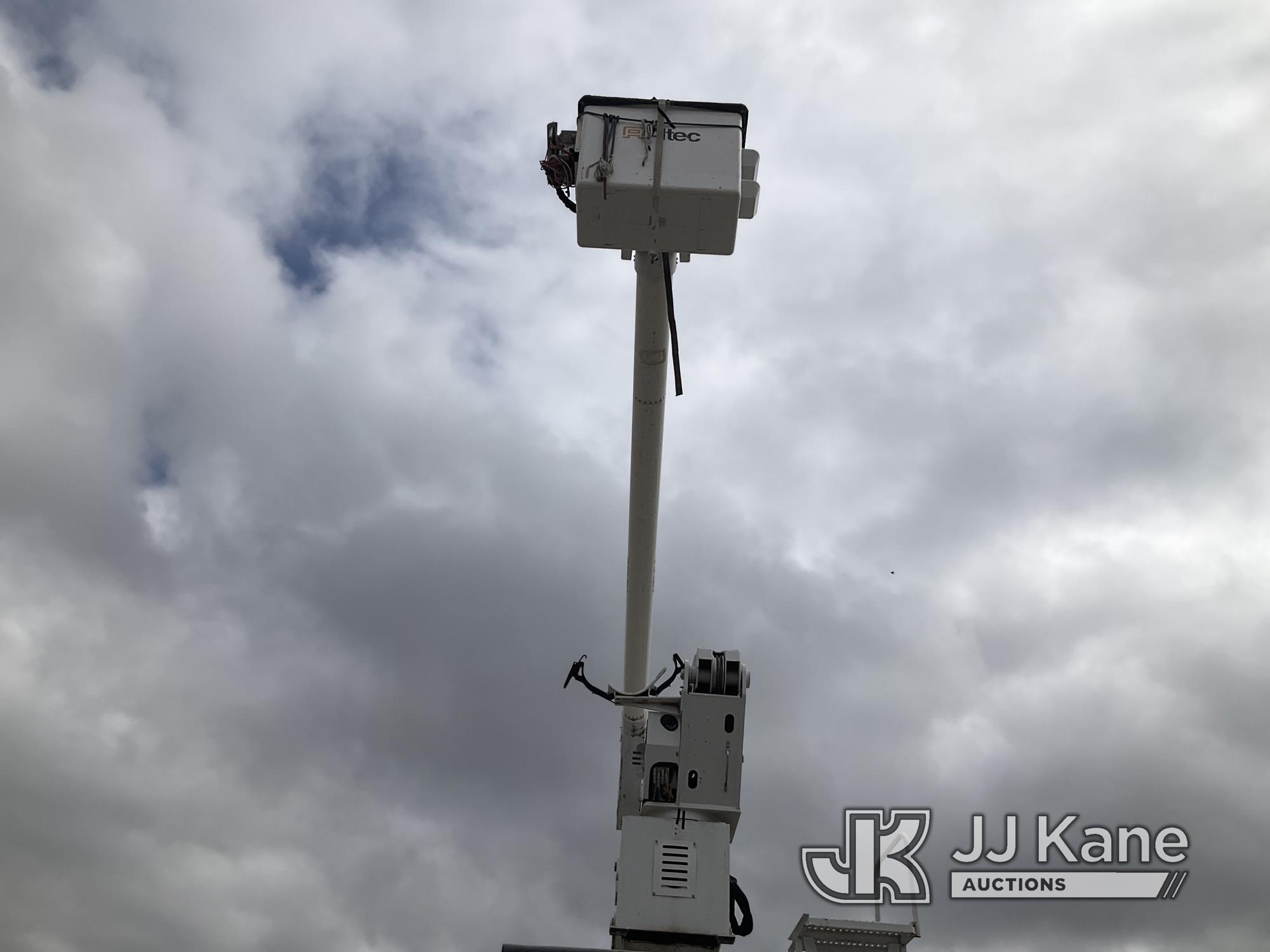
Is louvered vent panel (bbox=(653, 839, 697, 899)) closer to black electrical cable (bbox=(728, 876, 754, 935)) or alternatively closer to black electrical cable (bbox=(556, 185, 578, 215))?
black electrical cable (bbox=(728, 876, 754, 935))

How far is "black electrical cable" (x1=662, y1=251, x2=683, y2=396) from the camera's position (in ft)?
39.8

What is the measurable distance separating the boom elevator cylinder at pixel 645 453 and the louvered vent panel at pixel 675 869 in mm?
5214

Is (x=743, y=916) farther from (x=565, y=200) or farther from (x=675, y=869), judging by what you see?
(x=565, y=200)

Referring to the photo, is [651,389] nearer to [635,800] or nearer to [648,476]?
[648,476]

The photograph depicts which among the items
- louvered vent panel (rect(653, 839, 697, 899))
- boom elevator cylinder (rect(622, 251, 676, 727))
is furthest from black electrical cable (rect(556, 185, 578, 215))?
louvered vent panel (rect(653, 839, 697, 899))

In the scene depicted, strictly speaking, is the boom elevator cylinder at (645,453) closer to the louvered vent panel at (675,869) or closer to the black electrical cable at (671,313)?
the black electrical cable at (671,313)

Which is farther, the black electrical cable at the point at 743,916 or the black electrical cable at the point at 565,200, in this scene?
the black electrical cable at the point at 743,916

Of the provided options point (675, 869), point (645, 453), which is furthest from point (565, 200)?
point (675, 869)

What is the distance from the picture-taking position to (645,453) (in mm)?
15242

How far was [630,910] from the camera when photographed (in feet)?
42.7

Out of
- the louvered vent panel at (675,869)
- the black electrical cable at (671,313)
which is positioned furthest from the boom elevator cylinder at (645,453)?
the louvered vent panel at (675,869)

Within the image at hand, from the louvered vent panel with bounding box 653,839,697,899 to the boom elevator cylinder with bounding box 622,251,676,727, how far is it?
17.1 feet

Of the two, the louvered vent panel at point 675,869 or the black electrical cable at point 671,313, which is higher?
the black electrical cable at point 671,313

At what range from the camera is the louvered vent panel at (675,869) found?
43.2ft
